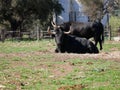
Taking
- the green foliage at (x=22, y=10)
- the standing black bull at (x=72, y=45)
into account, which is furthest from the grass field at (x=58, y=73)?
the green foliage at (x=22, y=10)

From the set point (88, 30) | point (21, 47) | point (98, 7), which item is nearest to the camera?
point (21, 47)

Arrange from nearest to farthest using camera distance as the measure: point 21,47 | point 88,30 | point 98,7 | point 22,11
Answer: point 21,47, point 88,30, point 22,11, point 98,7

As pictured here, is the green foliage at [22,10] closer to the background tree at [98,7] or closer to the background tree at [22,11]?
the background tree at [22,11]

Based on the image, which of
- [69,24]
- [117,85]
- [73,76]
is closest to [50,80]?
[73,76]

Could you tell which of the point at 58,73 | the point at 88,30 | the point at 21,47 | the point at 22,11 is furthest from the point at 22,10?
the point at 58,73

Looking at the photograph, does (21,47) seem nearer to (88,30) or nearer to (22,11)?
(88,30)

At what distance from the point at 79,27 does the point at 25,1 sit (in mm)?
17601

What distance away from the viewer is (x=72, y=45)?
782 inches

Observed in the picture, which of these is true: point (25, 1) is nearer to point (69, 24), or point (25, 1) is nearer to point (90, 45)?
point (69, 24)

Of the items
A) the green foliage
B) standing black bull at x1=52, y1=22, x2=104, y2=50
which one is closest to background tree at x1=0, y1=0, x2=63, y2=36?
the green foliage

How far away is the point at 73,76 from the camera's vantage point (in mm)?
11539

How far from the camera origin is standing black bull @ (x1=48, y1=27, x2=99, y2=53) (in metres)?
19.7

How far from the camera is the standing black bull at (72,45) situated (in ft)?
64.5

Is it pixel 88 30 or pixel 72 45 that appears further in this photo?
pixel 88 30
